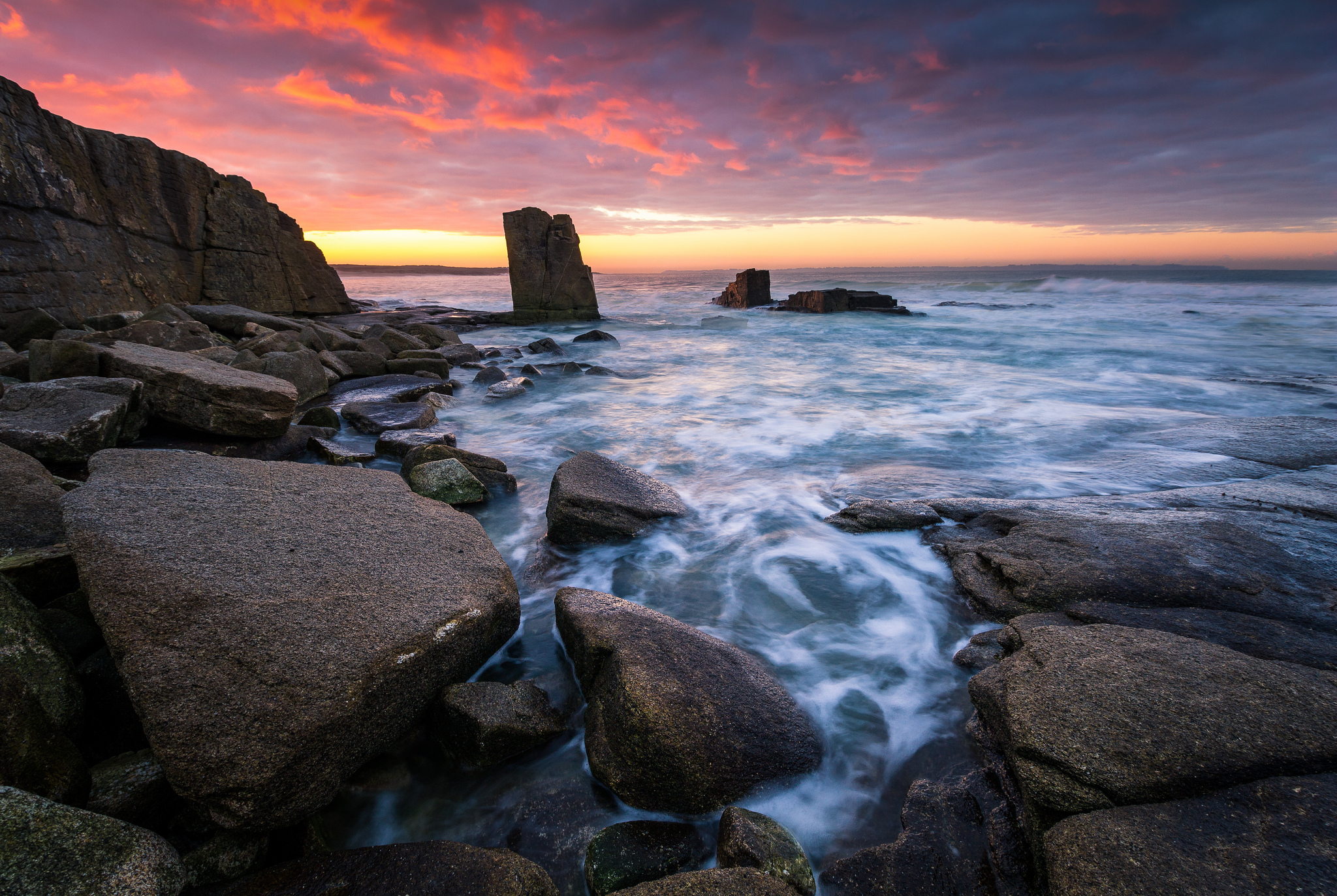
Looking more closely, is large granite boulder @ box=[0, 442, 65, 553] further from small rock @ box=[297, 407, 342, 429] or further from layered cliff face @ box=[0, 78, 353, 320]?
layered cliff face @ box=[0, 78, 353, 320]

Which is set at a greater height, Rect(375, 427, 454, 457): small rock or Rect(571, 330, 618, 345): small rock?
Rect(571, 330, 618, 345): small rock

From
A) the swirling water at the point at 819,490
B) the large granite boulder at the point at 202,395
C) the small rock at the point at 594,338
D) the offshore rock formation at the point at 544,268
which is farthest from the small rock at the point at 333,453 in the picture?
the offshore rock formation at the point at 544,268

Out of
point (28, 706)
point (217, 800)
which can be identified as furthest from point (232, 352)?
point (217, 800)

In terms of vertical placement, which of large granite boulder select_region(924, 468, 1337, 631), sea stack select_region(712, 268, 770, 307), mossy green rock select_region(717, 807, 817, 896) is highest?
sea stack select_region(712, 268, 770, 307)

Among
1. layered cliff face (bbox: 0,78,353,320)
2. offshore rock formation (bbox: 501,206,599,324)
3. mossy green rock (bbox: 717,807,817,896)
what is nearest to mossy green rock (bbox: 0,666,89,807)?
mossy green rock (bbox: 717,807,817,896)

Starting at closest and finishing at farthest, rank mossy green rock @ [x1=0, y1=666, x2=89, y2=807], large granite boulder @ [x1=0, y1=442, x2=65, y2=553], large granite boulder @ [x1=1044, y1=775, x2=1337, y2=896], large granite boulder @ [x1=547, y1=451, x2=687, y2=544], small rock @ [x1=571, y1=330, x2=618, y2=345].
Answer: large granite boulder @ [x1=1044, y1=775, x2=1337, y2=896], mossy green rock @ [x1=0, y1=666, x2=89, y2=807], large granite boulder @ [x1=0, y1=442, x2=65, y2=553], large granite boulder @ [x1=547, y1=451, x2=687, y2=544], small rock @ [x1=571, y1=330, x2=618, y2=345]

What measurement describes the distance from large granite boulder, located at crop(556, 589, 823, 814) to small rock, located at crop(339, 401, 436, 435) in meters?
4.45

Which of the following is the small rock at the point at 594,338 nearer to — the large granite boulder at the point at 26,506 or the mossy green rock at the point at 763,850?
the large granite boulder at the point at 26,506

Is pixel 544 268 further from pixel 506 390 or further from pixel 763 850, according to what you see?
pixel 763 850

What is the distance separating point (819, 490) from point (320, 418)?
5.19 m

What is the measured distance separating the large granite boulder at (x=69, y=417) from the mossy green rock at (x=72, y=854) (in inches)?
117

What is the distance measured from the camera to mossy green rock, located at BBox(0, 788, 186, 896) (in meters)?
1.18

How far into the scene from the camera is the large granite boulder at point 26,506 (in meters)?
2.29

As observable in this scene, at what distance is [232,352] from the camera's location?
6.41m
